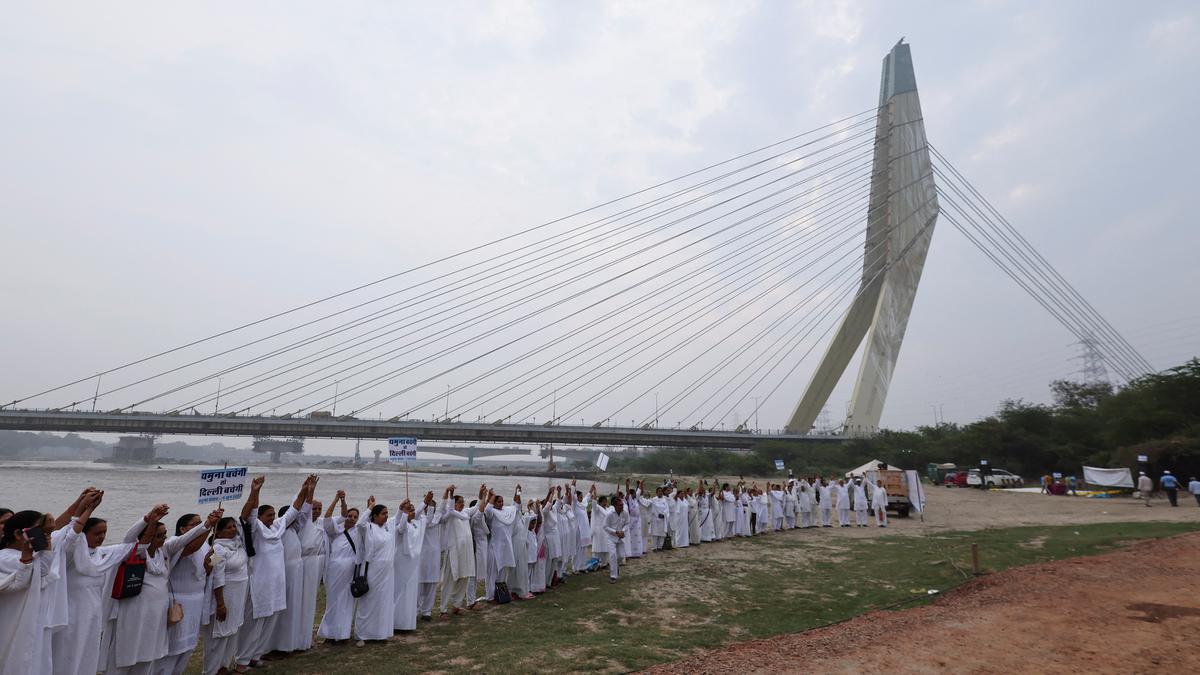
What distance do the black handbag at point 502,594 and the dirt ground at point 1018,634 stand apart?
3.53 m

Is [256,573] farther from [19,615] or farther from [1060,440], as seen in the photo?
[1060,440]

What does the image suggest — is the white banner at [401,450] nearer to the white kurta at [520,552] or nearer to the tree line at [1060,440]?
the white kurta at [520,552]

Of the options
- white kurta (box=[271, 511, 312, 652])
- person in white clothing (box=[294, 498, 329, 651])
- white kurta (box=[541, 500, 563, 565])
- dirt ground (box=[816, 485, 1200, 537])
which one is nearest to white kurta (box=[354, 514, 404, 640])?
person in white clothing (box=[294, 498, 329, 651])

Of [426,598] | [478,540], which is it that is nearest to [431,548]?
[426,598]

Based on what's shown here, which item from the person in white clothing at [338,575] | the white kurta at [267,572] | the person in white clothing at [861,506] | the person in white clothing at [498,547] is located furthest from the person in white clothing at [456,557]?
the person in white clothing at [861,506]

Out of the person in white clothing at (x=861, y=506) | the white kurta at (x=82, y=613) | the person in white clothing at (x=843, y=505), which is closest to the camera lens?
the white kurta at (x=82, y=613)

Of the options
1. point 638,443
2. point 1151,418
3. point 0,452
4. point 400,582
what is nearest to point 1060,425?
point 1151,418

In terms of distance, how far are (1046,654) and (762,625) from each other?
9.15 feet

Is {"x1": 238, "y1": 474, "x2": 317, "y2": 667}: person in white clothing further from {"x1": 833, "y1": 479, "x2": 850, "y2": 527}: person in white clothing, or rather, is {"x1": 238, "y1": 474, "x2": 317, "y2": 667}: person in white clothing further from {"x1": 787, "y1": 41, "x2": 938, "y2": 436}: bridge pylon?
{"x1": 787, "y1": 41, "x2": 938, "y2": 436}: bridge pylon

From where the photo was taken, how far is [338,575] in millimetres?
6543

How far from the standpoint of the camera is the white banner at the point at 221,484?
575 centimetres

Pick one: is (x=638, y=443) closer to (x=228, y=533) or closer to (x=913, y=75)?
(x=913, y=75)

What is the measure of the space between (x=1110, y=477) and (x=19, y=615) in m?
32.6

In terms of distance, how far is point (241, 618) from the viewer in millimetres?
5406
